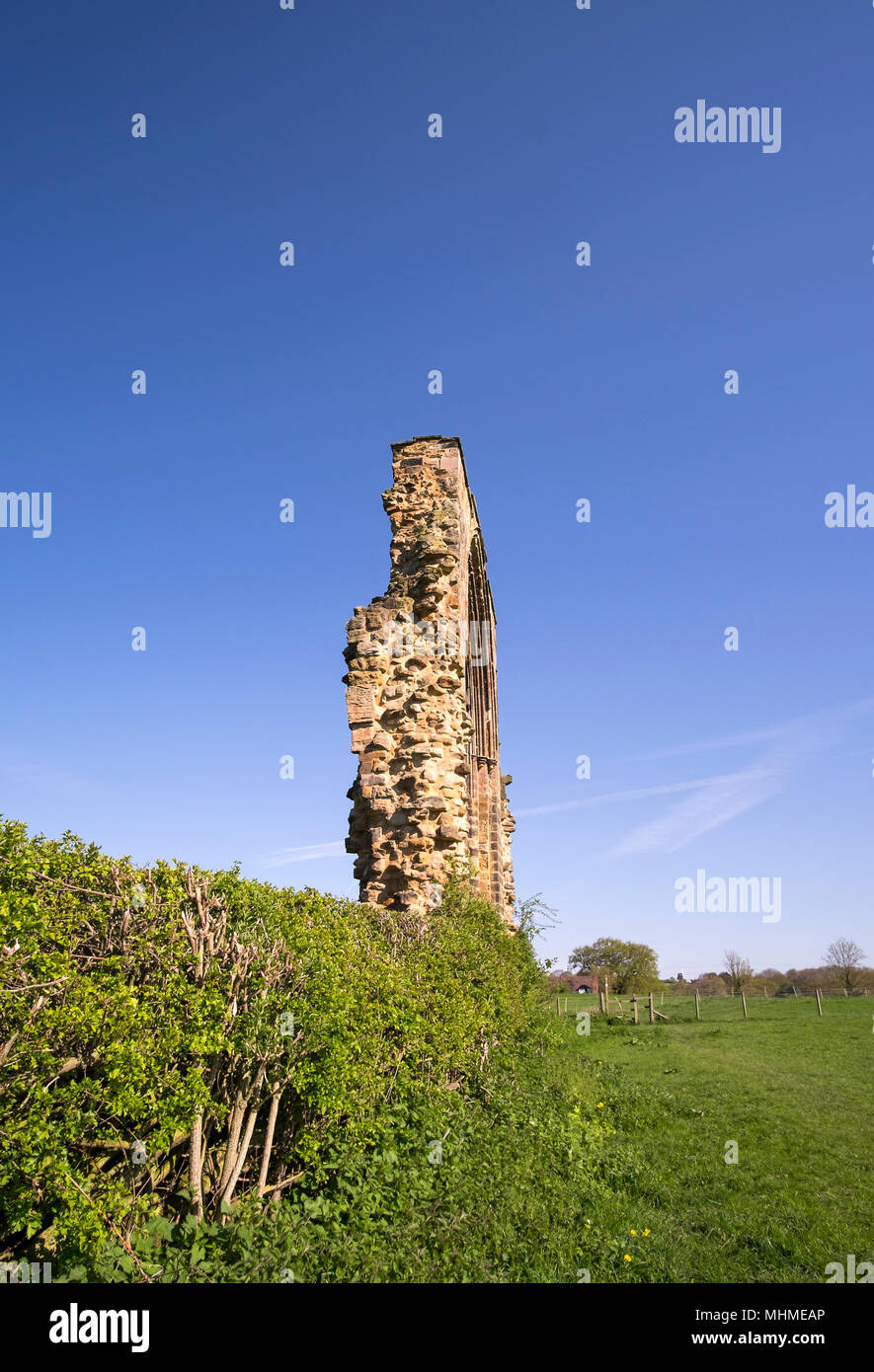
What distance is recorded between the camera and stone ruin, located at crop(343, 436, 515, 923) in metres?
11.0

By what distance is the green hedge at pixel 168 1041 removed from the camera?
117 inches

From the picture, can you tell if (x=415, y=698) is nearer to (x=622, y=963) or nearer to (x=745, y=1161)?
(x=745, y=1161)

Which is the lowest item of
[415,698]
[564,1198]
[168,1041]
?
[564,1198]

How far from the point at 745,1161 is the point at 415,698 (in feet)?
23.6

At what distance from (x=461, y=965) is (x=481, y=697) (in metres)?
12.9

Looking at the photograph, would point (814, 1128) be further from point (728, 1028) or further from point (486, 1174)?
point (728, 1028)

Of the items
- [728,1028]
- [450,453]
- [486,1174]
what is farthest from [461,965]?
[728,1028]

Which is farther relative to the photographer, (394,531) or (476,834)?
(476,834)

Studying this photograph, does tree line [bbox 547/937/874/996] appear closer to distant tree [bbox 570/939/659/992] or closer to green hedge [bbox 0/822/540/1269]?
distant tree [bbox 570/939/659/992]

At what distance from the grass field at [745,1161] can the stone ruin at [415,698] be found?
167 inches

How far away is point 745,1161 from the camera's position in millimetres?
8172

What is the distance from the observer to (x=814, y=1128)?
32.1ft

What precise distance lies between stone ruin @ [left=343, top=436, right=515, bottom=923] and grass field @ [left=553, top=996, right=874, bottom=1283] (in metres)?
4.24

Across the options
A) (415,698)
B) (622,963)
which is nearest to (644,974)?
(622,963)
